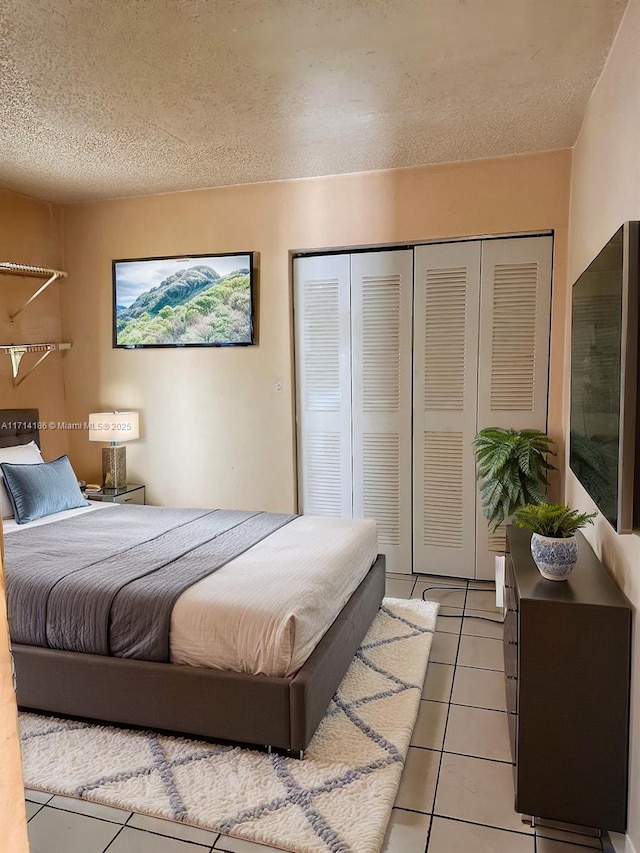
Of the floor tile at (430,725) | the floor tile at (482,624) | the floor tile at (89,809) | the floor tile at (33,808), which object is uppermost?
the floor tile at (482,624)

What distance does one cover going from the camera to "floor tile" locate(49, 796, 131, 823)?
200 cm

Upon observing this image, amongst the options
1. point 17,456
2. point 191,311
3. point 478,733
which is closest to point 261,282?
point 191,311

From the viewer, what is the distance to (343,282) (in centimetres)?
427

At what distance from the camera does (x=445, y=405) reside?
4.11m

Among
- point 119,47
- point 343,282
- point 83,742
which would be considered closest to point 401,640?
point 83,742

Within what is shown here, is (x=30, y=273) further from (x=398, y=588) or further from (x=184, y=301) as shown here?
(x=398, y=588)

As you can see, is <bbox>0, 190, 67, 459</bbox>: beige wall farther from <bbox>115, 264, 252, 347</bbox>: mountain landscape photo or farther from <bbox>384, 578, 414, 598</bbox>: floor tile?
<bbox>384, 578, 414, 598</bbox>: floor tile

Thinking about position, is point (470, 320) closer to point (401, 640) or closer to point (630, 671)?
point (401, 640)

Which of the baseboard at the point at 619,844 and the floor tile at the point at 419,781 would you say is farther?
the floor tile at the point at 419,781

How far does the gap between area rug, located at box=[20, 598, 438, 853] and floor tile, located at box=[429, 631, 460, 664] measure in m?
0.43

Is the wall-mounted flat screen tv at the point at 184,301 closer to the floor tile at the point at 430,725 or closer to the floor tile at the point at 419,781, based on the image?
the floor tile at the point at 430,725

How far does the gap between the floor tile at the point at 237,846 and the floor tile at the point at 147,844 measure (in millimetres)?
28

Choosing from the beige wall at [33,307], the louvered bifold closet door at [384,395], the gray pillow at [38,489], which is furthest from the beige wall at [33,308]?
the louvered bifold closet door at [384,395]

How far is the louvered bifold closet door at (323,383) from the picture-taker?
430 cm
